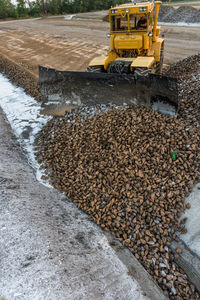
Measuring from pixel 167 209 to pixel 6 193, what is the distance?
9.33ft

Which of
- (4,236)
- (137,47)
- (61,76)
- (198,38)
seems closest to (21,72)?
(61,76)

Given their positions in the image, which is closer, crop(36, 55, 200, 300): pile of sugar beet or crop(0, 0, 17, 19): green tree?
crop(36, 55, 200, 300): pile of sugar beet

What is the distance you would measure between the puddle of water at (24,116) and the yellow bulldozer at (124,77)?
930 millimetres

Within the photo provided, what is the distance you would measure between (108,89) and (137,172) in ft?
8.06

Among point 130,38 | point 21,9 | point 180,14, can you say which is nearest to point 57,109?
point 130,38

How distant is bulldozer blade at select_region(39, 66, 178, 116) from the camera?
4637 millimetres

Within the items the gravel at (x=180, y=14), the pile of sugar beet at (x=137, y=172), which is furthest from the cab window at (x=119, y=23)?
the gravel at (x=180, y=14)

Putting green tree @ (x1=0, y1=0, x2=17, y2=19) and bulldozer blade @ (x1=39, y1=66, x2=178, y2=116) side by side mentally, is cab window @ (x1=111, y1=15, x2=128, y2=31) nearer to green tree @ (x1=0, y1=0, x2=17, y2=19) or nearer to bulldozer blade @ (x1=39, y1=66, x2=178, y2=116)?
bulldozer blade @ (x1=39, y1=66, x2=178, y2=116)

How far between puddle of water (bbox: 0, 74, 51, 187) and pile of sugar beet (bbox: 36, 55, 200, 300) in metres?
0.52

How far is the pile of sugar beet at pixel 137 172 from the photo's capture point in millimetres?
3278

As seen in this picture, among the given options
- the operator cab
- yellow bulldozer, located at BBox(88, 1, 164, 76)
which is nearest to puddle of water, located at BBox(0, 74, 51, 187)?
yellow bulldozer, located at BBox(88, 1, 164, 76)

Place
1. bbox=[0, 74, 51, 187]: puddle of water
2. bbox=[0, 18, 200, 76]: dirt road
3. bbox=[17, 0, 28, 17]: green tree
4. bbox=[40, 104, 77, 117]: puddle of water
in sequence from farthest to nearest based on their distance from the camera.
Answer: bbox=[17, 0, 28, 17]: green tree
bbox=[0, 18, 200, 76]: dirt road
bbox=[40, 104, 77, 117]: puddle of water
bbox=[0, 74, 51, 187]: puddle of water

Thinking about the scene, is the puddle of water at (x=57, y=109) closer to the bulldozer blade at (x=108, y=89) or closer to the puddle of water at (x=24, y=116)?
the bulldozer blade at (x=108, y=89)

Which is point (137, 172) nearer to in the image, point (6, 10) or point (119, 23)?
point (119, 23)
